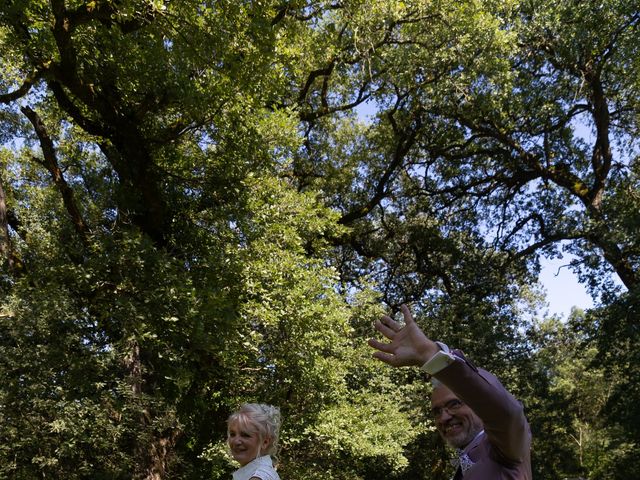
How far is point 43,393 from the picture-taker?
7355 mm

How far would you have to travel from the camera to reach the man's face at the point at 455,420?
70.5 inches

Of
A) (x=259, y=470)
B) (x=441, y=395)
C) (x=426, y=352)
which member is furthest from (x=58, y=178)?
(x=426, y=352)

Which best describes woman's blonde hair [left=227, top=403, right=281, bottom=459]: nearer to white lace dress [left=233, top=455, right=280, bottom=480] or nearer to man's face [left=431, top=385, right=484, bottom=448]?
white lace dress [left=233, top=455, right=280, bottom=480]

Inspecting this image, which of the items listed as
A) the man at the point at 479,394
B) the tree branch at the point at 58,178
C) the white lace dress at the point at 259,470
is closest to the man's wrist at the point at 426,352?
the man at the point at 479,394

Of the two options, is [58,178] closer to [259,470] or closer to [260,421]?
[260,421]

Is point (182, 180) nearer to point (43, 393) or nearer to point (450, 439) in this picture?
point (43, 393)

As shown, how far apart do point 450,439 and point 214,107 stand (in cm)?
707

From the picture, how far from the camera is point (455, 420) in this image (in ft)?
5.96

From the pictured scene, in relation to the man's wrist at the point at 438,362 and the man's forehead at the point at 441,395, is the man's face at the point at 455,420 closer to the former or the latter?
the man's forehead at the point at 441,395

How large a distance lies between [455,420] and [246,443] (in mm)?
1187

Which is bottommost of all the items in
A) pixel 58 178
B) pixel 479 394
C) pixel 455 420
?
pixel 479 394

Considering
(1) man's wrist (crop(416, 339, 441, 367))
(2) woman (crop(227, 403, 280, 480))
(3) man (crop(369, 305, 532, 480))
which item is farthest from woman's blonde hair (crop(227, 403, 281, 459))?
(1) man's wrist (crop(416, 339, 441, 367))

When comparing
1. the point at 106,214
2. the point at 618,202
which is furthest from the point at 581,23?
the point at 106,214

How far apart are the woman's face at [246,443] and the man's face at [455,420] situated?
108 cm
